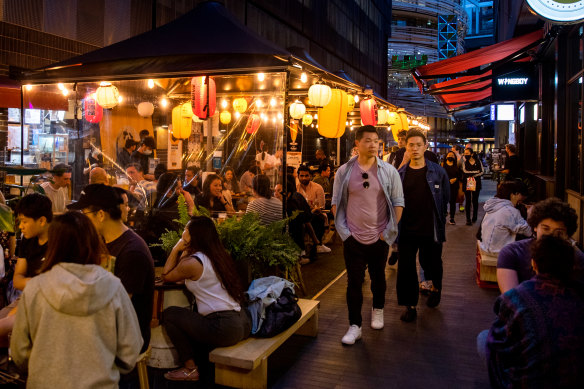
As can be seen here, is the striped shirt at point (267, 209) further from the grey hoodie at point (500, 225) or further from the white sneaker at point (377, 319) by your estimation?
the grey hoodie at point (500, 225)

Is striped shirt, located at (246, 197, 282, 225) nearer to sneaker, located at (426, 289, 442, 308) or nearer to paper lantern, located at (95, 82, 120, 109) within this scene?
sneaker, located at (426, 289, 442, 308)

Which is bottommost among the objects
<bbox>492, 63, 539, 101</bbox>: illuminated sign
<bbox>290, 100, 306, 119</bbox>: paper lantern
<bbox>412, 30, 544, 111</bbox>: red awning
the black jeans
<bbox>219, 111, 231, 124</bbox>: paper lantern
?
the black jeans

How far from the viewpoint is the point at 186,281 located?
14.1 ft

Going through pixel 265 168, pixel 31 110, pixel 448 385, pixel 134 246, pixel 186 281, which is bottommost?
pixel 448 385

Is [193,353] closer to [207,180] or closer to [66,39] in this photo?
[207,180]

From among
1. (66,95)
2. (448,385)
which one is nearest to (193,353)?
(448,385)

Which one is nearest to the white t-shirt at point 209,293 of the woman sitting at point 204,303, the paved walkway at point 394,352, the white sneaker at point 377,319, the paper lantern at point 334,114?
the woman sitting at point 204,303

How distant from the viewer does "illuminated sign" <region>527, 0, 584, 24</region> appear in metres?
6.25

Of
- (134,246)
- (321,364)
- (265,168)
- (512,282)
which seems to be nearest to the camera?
(512,282)

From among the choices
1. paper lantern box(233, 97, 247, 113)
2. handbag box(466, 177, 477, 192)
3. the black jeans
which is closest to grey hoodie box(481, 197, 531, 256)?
the black jeans

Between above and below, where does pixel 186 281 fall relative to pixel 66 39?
below

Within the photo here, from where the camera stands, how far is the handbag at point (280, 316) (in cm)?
449

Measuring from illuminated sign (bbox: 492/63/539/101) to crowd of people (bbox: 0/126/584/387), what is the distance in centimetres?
692

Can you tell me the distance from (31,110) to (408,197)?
667 cm
